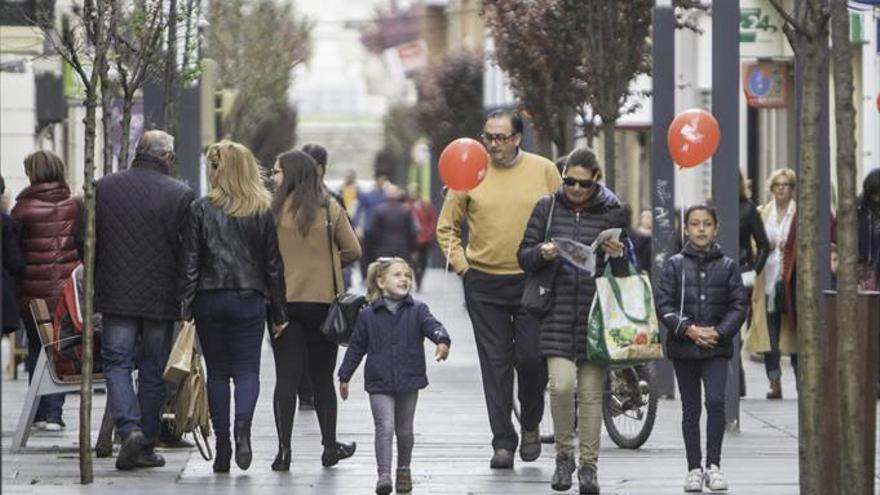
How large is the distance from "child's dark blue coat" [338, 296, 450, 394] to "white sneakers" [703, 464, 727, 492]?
1.54 metres

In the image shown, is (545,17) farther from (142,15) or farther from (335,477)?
(335,477)

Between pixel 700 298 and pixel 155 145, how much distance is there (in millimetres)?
3064

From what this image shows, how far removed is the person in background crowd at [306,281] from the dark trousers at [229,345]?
28 centimetres

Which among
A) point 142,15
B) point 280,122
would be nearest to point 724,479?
point 142,15

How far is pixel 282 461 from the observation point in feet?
45.3

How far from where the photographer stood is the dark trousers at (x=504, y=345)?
546 inches

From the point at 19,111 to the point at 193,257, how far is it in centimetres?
1712

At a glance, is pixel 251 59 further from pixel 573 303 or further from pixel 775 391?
pixel 573 303

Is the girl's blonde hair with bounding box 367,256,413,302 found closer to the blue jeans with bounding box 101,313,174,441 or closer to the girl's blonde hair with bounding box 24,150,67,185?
the blue jeans with bounding box 101,313,174,441

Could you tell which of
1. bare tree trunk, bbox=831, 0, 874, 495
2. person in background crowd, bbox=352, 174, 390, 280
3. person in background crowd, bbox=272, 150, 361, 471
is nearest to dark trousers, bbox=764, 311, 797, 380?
person in background crowd, bbox=272, 150, 361, 471

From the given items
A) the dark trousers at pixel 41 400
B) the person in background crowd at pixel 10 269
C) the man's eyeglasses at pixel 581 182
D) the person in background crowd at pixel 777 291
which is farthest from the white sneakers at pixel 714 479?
the person in background crowd at pixel 777 291

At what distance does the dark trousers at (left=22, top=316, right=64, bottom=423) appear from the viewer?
16.1m

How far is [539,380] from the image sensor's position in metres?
14.0

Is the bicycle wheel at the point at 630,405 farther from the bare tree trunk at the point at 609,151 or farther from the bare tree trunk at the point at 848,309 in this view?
the bare tree trunk at the point at 609,151
